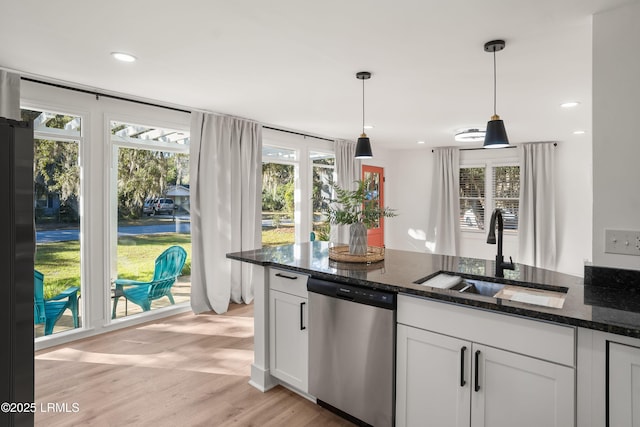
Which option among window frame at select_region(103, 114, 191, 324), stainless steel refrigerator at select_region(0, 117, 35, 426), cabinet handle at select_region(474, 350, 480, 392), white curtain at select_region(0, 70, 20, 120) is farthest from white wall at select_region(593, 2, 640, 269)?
white curtain at select_region(0, 70, 20, 120)

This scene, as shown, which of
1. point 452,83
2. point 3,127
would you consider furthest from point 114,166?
point 452,83

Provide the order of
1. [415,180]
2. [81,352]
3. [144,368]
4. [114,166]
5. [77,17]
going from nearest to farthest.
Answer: [77,17]
[144,368]
[81,352]
[114,166]
[415,180]

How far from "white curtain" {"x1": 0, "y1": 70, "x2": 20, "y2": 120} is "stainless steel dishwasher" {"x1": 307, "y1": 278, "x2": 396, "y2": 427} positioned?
2.70 meters

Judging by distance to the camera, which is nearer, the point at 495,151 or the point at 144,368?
the point at 144,368

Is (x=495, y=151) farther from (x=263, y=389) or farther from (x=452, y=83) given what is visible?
(x=263, y=389)

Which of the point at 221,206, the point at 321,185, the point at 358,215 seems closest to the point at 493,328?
the point at 358,215

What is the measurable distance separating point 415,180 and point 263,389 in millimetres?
5944

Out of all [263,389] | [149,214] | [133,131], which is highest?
[133,131]

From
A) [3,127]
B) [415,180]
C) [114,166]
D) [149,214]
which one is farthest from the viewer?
[415,180]

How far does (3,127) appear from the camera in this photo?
1.00 m

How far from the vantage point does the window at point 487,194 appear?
22.1 ft

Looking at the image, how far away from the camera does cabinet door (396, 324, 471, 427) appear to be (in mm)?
1739

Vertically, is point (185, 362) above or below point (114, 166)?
below

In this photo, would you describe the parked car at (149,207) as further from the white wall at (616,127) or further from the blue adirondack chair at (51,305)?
the white wall at (616,127)
